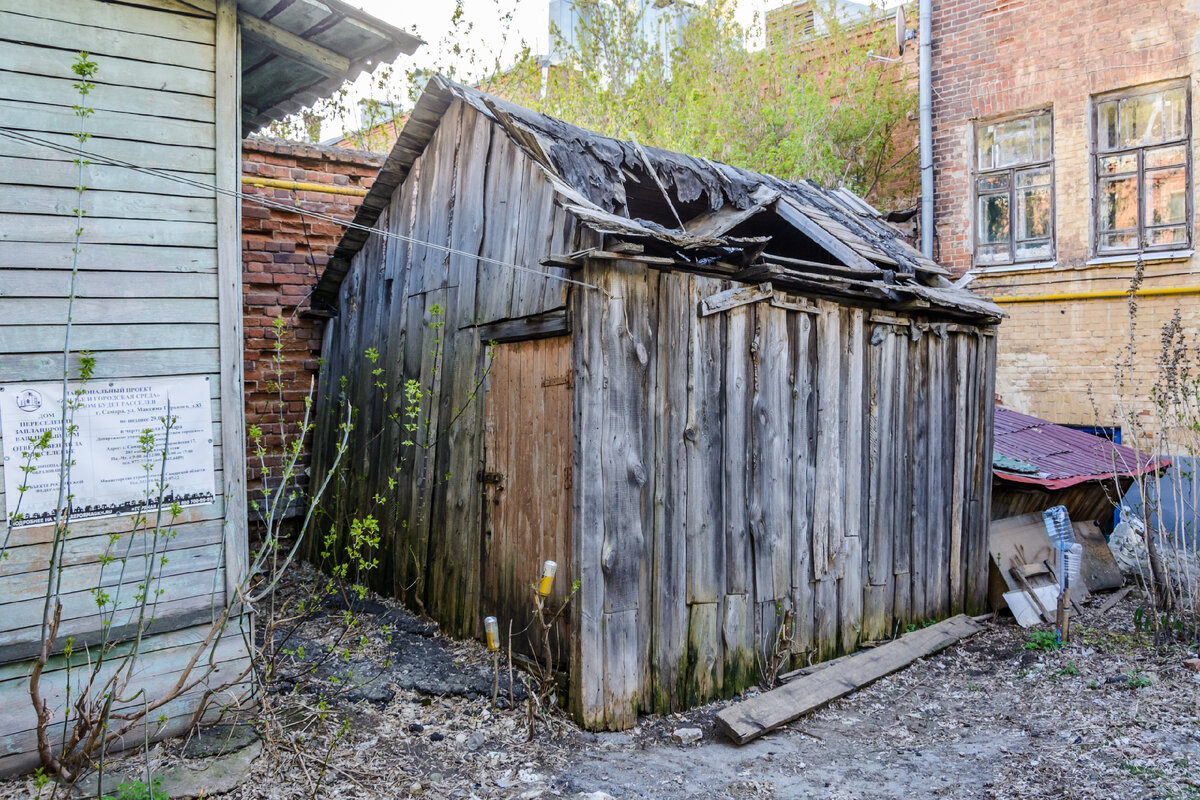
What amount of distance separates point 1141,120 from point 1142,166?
575 mm

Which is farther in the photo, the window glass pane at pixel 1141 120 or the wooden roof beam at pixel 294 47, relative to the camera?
the window glass pane at pixel 1141 120

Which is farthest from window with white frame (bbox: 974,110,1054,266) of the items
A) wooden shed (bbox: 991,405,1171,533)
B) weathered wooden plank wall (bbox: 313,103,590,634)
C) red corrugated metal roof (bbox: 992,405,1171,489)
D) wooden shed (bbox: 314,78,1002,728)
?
weathered wooden plank wall (bbox: 313,103,590,634)

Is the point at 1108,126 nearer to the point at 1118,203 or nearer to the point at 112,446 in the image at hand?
the point at 1118,203

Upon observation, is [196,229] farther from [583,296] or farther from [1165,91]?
[1165,91]

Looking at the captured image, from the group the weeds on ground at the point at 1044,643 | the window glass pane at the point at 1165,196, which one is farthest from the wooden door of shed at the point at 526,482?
the window glass pane at the point at 1165,196

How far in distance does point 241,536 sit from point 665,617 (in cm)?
246

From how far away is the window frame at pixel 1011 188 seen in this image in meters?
10.1

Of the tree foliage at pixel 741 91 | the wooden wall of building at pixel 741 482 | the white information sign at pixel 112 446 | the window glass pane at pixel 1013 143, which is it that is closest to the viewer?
the white information sign at pixel 112 446

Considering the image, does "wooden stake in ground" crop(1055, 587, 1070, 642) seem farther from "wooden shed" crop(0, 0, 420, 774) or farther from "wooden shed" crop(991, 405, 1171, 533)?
"wooden shed" crop(0, 0, 420, 774)

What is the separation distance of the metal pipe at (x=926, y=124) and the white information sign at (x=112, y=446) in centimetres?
1007

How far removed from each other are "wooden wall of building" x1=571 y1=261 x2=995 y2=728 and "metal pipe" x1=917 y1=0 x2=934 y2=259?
486 centimetres

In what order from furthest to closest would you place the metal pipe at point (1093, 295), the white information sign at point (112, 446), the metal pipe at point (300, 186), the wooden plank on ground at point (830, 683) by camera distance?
1. the metal pipe at point (1093, 295)
2. the metal pipe at point (300, 186)
3. the wooden plank on ground at point (830, 683)
4. the white information sign at point (112, 446)

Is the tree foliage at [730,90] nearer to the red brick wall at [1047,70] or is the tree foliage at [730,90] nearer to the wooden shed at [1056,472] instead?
the red brick wall at [1047,70]

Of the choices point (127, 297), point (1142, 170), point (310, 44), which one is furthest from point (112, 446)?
point (1142, 170)
